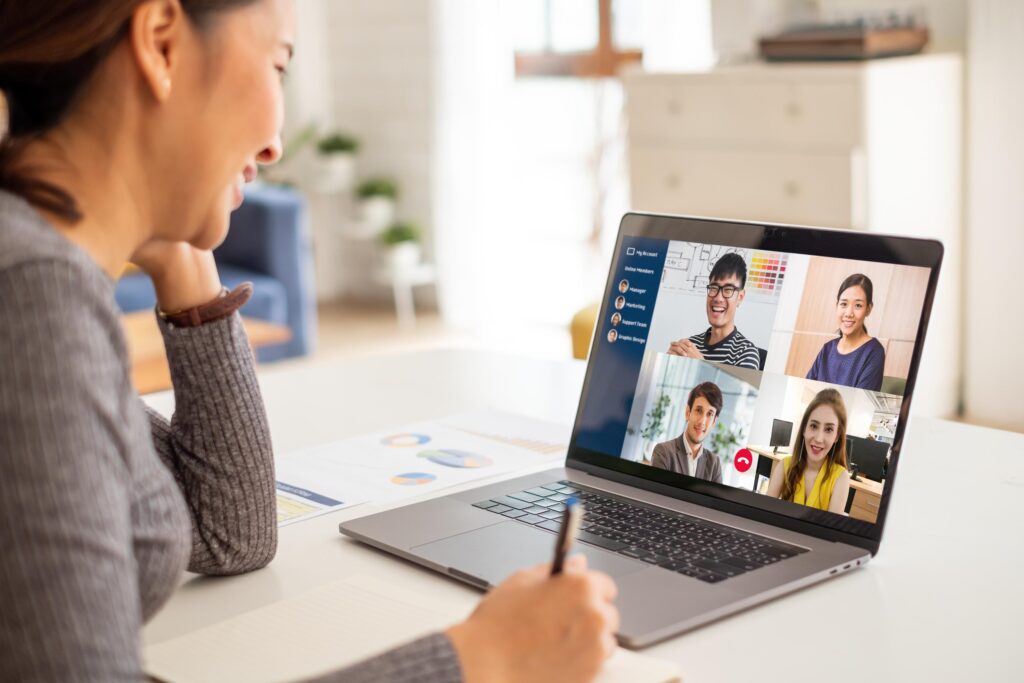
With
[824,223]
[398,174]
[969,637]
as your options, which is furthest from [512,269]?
[969,637]

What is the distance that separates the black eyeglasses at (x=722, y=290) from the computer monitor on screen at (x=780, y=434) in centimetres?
14

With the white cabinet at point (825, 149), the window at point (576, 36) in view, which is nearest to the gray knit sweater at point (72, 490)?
the white cabinet at point (825, 149)

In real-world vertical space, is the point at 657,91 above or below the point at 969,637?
above

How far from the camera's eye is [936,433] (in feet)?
4.66

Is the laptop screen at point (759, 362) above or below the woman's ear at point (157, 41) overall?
below

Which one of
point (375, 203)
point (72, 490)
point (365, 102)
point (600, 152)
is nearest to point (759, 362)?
point (72, 490)

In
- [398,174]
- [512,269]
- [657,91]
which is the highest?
[657,91]

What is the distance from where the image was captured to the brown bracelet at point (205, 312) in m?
1.11

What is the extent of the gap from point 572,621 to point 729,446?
1.28ft

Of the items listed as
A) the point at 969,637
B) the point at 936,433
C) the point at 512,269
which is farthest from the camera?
the point at 512,269

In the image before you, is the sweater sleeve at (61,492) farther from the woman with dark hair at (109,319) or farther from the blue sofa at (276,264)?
the blue sofa at (276,264)

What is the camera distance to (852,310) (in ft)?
3.52

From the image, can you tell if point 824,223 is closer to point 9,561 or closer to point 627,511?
point 627,511

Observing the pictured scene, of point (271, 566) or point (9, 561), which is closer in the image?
point (9, 561)
